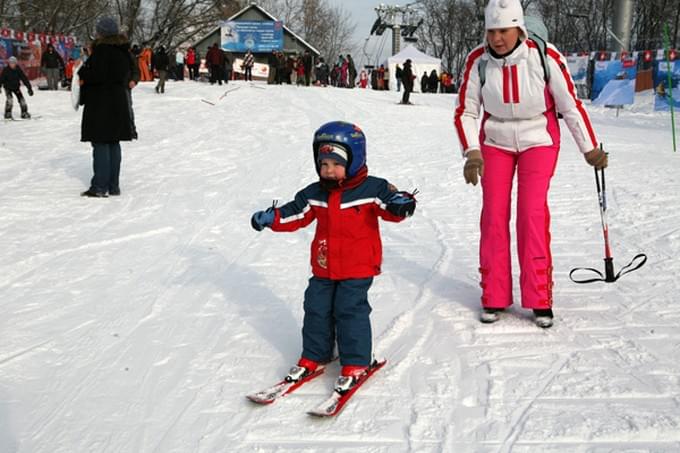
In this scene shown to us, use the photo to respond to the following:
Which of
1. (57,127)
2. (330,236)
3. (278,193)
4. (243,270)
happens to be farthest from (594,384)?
(57,127)

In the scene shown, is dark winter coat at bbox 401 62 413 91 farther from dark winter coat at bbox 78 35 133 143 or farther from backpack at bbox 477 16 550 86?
backpack at bbox 477 16 550 86

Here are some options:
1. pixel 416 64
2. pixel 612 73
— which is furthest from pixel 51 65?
pixel 416 64

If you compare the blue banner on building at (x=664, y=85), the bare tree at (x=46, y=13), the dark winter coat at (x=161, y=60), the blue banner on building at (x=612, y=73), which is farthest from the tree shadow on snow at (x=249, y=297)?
the bare tree at (x=46, y=13)

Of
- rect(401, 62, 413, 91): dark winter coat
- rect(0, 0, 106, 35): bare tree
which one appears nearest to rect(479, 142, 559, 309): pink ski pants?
rect(401, 62, 413, 91): dark winter coat

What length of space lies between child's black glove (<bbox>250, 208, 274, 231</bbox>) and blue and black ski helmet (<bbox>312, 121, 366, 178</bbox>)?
325 mm

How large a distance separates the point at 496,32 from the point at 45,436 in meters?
2.90

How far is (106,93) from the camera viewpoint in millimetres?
7695

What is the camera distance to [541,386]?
3.20 m

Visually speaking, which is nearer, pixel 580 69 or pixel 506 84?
pixel 506 84

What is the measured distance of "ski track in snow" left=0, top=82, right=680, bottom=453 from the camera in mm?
2869

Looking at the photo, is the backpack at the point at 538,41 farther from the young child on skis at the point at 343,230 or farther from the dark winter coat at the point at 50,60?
the dark winter coat at the point at 50,60

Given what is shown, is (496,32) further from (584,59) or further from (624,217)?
(584,59)

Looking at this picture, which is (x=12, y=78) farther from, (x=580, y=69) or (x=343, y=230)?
(x=580, y=69)

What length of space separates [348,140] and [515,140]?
121 cm
